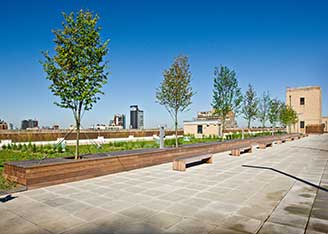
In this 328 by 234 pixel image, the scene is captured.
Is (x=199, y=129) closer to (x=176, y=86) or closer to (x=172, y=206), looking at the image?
(x=176, y=86)

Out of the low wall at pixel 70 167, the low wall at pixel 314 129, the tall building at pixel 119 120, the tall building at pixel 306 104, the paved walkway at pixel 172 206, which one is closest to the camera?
the paved walkway at pixel 172 206

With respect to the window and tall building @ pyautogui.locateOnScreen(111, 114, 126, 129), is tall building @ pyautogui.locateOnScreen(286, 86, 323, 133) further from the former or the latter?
tall building @ pyautogui.locateOnScreen(111, 114, 126, 129)

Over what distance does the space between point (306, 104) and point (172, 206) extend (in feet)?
202

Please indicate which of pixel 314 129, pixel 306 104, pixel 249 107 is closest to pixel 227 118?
pixel 249 107

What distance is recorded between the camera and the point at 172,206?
488cm

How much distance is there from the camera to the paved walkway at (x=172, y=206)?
383 cm

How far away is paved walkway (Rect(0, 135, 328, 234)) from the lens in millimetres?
3826

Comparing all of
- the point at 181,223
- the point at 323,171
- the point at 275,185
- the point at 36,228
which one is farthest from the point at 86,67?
the point at 323,171

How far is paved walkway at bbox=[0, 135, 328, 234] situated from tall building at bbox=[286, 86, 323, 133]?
→ 55.8 metres

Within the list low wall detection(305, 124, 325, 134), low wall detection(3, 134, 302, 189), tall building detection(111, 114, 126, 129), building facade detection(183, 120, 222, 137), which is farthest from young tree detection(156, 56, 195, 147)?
tall building detection(111, 114, 126, 129)

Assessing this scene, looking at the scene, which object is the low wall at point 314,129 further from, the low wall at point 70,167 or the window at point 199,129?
the low wall at point 70,167

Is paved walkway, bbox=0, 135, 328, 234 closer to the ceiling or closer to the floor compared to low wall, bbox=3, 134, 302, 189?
closer to the floor

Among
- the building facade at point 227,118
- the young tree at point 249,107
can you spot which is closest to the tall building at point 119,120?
the building facade at point 227,118

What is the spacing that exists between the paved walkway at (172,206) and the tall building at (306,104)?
183 ft
